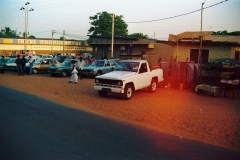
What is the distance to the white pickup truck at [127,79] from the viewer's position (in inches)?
430

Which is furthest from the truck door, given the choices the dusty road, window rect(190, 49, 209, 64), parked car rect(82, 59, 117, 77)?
window rect(190, 49, 209, 64)

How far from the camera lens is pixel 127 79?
435 inches

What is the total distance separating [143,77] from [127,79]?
1.51 metres

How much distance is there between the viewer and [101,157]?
15.3 ft

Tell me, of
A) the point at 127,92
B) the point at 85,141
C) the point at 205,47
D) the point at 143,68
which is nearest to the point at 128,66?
the point at 143,68

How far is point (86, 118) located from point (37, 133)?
2029 millimetres

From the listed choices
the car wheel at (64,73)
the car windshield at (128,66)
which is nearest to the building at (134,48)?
the car wheel at (64,73)

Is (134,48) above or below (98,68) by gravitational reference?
above

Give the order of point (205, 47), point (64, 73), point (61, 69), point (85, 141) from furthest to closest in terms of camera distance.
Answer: point (205, 47) < point (64, 73) < point (61, 69) < point (85, 141)

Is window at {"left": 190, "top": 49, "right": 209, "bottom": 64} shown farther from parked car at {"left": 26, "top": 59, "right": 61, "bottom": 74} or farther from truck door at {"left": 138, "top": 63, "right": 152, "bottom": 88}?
parked car at {"left": 26, "top": 59, "right": 61, "bottom": 74}

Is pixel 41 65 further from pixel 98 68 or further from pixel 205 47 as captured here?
pixel 205 47

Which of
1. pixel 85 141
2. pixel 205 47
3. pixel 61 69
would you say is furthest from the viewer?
pixel 205 47

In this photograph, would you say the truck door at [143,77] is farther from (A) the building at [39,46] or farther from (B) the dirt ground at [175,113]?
(A) the building at [39,46]

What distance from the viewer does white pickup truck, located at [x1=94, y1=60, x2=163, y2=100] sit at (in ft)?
35.9
